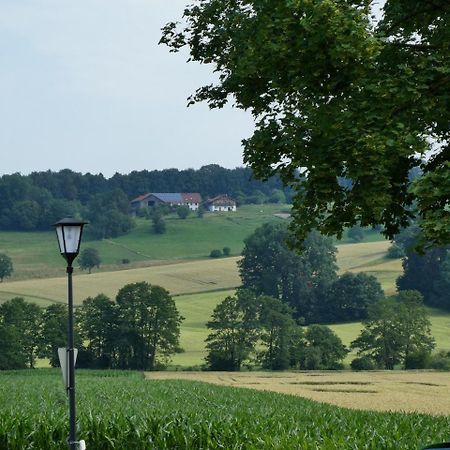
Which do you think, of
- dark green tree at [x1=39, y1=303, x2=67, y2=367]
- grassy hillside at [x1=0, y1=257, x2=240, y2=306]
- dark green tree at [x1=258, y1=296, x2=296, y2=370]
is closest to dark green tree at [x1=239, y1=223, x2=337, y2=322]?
grassy hillside at [x1=0, y1=257, x2=240, y2=306]

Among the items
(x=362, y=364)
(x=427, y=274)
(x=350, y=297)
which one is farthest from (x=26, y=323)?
(x=427, y=274)

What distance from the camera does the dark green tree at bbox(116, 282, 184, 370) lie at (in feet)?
278

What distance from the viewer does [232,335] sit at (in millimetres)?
87562

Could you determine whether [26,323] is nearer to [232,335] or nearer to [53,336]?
[53,336]

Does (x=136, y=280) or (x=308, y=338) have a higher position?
(x=136, y=280)

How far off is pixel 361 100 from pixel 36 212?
156573 mm

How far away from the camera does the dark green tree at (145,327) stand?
84.7 m

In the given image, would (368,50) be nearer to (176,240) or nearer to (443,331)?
(443,331)

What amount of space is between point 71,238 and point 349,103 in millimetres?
6812

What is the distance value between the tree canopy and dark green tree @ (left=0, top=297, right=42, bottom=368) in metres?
64.3

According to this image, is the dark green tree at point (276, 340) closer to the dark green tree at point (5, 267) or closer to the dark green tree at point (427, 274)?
the dark green tree at point (427, 274)

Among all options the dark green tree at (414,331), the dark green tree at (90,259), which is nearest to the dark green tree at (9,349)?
the dark green tree at (414,331)

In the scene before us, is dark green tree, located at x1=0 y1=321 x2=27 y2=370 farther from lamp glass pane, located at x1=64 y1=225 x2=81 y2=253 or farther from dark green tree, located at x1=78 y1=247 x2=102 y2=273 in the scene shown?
lamp glass pane, located at x1=64 y1=225 x2=81 y2=253

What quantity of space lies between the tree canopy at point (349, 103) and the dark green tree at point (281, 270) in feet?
324
